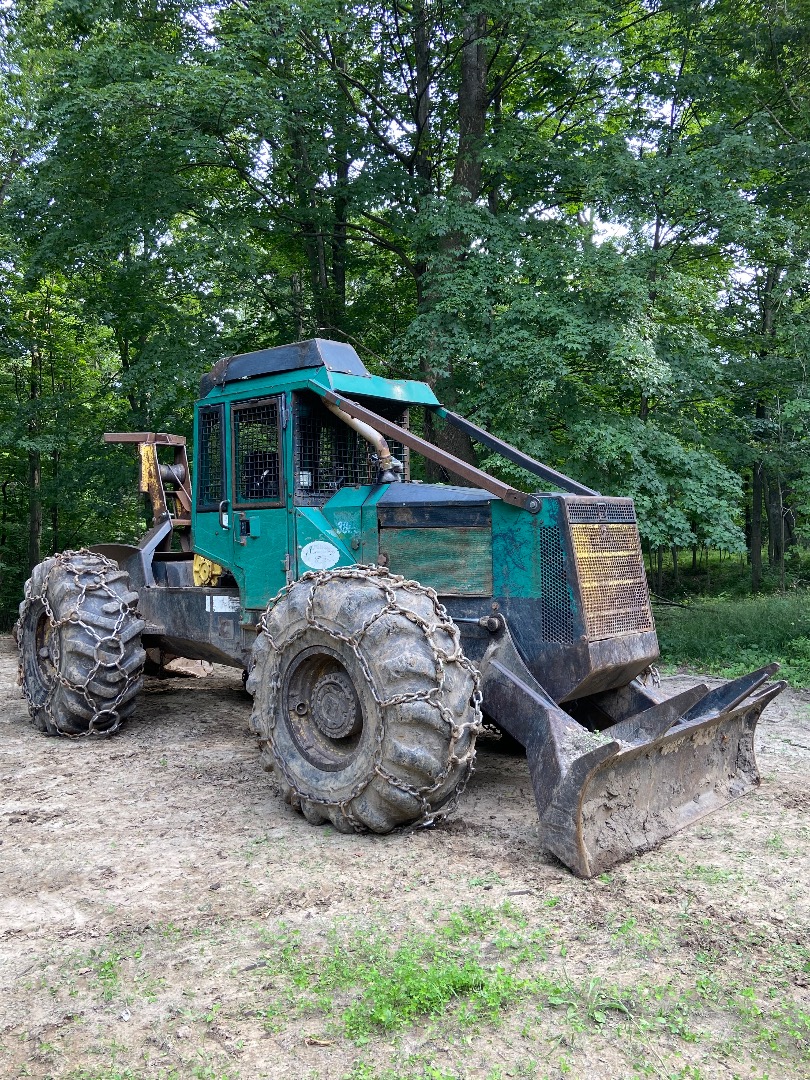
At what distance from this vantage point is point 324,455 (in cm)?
611

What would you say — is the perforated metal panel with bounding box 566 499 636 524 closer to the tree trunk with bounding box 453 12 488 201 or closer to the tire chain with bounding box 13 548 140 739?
the tire chain with bounding box 13 548 140 739

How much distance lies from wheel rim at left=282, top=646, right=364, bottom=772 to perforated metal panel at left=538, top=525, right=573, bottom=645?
1.17 metres

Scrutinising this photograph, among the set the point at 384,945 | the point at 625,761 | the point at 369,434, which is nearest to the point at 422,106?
the point at 369,434

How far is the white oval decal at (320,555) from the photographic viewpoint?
230 inches

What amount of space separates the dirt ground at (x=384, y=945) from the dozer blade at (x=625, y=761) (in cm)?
13

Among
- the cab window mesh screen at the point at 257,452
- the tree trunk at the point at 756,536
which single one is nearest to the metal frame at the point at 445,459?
the cab window mesh screen at the point at 257,452

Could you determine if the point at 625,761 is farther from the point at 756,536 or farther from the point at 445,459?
the point at 756,536

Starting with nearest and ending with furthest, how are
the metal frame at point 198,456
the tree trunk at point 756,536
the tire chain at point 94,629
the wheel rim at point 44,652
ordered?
the metal frame at point 198,456 < the tire chain at point 94,629 < the wheel rim at point 44,652 < the tree trunk at point 756,536

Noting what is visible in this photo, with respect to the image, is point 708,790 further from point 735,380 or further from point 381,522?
point 735,380

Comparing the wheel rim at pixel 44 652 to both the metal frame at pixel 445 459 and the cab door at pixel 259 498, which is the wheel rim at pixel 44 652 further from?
the metal frame at pixel 445 459

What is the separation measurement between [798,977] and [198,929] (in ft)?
7.41

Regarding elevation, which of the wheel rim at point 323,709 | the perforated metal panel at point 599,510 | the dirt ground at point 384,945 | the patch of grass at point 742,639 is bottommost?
the dirt ground at point 384,945

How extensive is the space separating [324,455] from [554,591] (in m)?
1.96

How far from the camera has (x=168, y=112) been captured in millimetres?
10664
